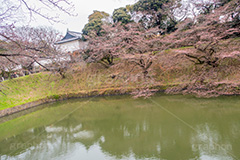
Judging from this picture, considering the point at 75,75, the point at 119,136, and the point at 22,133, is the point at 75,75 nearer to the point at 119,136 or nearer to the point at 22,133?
the point at 22,133

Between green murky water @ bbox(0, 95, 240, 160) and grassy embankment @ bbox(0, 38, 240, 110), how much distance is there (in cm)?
191

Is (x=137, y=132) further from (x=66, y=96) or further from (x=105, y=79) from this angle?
(x=66, y=96)

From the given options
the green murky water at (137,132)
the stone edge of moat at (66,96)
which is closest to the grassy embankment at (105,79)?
the stone edge of moat at (66,96)

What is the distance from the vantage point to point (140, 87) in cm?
849

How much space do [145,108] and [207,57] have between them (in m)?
3.78

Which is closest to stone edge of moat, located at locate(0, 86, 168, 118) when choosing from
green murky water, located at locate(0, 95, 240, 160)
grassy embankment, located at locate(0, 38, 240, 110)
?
grassy embankment, located at locate(0, 38, 240, 110)

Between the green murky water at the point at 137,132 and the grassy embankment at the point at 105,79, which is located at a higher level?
the grassy embankment at the point at 105,79

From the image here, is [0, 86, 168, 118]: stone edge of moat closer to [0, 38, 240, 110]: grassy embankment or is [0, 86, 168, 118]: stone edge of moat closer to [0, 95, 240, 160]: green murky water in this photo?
[0, 38, 240, 110]: grassy embankment

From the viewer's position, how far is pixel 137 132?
4371 millimetres

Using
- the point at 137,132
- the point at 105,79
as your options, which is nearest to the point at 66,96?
the point at 105,79

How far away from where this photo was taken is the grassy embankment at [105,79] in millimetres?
7953

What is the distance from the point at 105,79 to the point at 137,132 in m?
6.65

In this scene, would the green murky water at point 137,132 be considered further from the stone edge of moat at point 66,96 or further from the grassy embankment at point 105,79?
the grassy embankment at point 105,79

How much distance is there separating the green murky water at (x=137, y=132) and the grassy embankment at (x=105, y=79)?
1.91 meters
